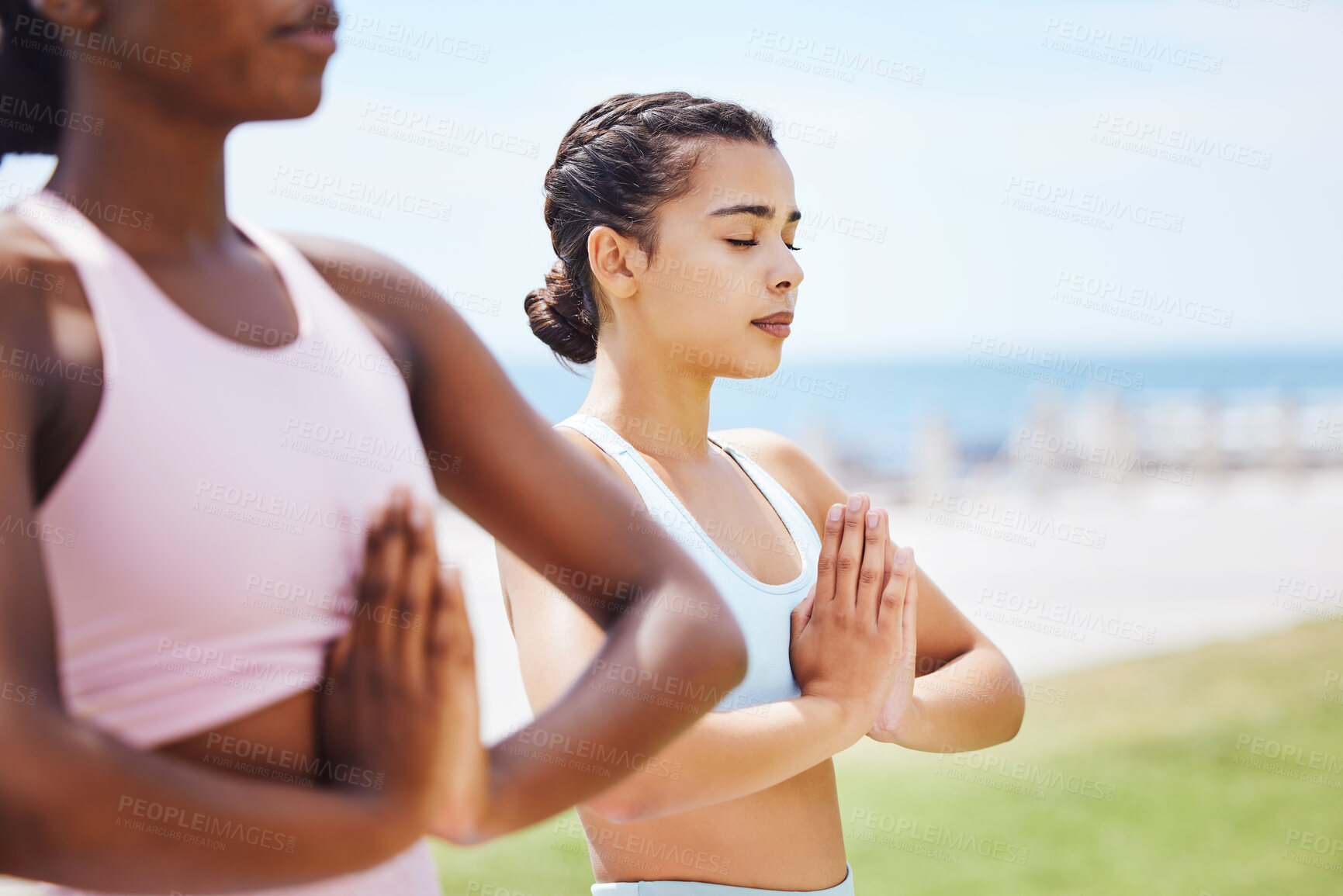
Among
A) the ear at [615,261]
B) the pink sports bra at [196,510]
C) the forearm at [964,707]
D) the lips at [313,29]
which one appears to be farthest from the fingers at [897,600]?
the lips at [313,29]

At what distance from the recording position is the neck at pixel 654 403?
2367mm

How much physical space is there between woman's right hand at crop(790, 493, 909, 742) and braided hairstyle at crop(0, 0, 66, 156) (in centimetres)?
126

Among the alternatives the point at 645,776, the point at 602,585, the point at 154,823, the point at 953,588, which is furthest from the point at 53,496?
the point at 953,588

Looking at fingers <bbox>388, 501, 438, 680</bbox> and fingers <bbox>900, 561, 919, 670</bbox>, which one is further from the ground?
fingers <bbox>388, 501, 438, 680</bbox>

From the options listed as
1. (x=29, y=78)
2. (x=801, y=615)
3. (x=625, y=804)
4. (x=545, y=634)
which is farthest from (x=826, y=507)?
(x=29, y=78)

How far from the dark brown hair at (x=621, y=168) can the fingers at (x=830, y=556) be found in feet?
2.08

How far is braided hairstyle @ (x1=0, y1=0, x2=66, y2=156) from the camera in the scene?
1078mm

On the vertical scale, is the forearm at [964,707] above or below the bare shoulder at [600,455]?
below

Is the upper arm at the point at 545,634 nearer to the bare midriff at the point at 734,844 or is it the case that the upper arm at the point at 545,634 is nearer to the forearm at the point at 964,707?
the bare midriff at the point at 734,844

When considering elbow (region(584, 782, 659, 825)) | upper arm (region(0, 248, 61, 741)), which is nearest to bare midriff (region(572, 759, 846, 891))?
elbow (region(584, 782, 659, 825))

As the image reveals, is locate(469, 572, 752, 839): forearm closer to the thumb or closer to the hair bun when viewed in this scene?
the thumb

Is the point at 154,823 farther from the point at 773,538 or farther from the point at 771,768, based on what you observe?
the point at 773,538

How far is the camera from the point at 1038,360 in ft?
19.6

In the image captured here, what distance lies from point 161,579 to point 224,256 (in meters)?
0.31
